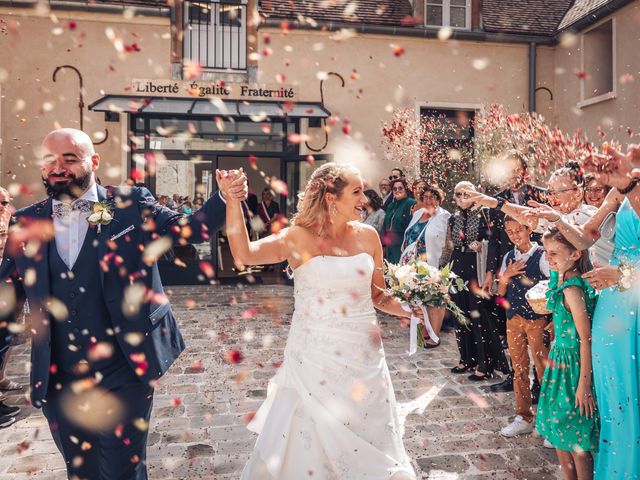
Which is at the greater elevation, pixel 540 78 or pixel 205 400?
pixel 540 78

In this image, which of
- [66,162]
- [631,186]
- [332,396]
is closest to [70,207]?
[66,162]

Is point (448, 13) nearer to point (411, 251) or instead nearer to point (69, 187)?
point (411, 251)

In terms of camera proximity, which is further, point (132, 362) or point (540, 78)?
point (540, 78)

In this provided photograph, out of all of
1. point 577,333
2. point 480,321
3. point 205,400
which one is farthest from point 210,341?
point 577,333

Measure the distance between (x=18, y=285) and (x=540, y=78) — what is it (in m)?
13.9

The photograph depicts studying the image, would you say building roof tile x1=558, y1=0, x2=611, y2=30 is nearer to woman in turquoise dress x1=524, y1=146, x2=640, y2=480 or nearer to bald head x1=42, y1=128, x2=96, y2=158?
woman in turquoise dress x1=524, y1=146, x2=640, y2=480

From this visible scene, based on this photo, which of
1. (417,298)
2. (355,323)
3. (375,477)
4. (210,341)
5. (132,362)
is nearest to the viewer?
(132,362)

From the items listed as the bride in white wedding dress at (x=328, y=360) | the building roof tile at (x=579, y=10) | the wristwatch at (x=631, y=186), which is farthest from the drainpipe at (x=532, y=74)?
the wristwatch at (x=631, y=186)

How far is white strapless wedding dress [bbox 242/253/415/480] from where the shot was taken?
311 centimetres

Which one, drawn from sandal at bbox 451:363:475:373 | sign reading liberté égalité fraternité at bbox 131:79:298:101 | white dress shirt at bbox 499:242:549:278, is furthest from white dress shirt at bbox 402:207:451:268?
sign reading liberté égalité fraternité at bbox 131:79:298:101

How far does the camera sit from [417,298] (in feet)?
12.5

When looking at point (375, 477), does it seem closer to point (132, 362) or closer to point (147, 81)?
point (132, 362)

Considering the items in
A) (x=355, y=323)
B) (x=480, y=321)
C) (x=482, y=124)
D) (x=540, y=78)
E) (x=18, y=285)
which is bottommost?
(x=480, y=321)

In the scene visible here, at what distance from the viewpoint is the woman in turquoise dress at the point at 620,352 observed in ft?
10.0
